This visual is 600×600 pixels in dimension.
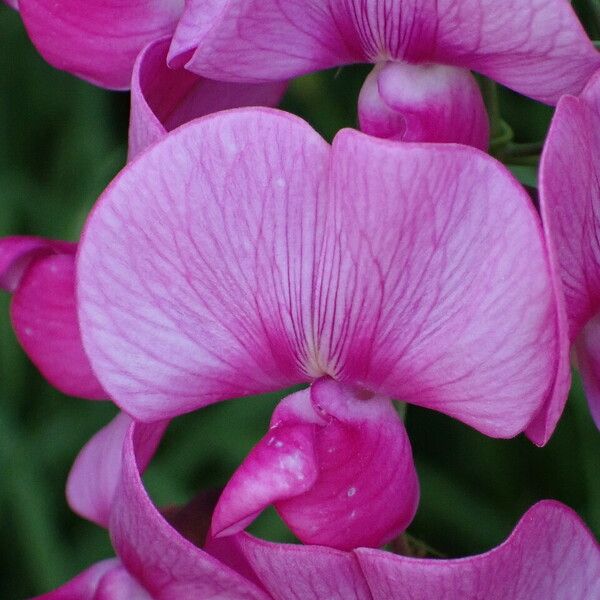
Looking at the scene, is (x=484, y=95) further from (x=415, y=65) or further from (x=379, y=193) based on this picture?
A: (x=379, y=193)

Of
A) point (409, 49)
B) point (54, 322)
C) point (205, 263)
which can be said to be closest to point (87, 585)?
point (54, 322)

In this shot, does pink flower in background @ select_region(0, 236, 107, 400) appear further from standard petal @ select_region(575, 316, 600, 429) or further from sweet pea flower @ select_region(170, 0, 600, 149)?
standard petal @ select_region(575, 316, 600, 429)

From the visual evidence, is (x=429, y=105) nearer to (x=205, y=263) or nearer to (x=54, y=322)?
(x=205, y=263)

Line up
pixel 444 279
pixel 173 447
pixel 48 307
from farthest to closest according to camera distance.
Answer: pixel 173 447
pixel 48 307
pixel 444 279

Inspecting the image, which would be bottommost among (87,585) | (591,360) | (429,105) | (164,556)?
(87,585)

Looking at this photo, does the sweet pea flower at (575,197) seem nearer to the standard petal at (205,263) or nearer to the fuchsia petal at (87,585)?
the standard petal at (205,263)

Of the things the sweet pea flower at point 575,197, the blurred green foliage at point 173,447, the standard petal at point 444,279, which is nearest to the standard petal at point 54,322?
the standard petal at point 444,279
